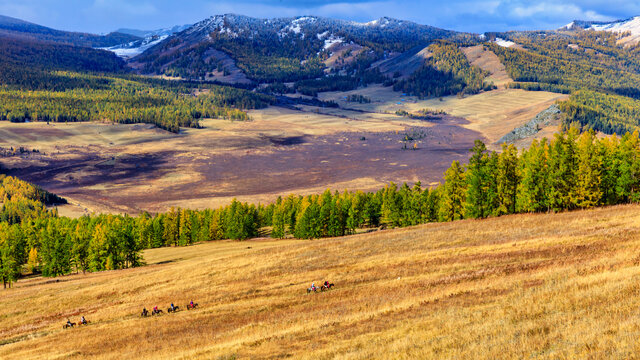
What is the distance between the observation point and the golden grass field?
18.6 metres

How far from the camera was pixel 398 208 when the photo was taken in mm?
93438

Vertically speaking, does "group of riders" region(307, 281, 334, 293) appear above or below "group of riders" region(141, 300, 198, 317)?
above

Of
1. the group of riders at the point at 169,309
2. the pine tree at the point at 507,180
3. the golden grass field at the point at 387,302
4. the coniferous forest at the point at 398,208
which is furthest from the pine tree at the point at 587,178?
the group of riders at the point at 169,309

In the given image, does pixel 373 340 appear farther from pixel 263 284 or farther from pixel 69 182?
pixel 69 182

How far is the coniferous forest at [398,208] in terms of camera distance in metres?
62.0

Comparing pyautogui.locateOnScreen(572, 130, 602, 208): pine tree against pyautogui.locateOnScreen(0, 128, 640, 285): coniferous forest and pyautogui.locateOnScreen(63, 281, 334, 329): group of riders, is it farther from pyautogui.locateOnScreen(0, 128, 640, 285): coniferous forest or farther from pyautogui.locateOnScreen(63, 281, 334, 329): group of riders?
pyautogui.locateOnScreen(63, 281, 334, 329): group of riders

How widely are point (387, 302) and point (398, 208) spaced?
65.7 m

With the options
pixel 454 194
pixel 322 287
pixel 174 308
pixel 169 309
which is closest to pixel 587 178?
pixel 454 194

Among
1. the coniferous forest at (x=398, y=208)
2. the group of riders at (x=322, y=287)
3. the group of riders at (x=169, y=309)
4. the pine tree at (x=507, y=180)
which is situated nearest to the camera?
the group of riders at (x=322, y=287)

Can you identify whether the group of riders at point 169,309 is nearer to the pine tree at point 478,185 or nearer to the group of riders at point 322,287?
the group of riders at point 322,287

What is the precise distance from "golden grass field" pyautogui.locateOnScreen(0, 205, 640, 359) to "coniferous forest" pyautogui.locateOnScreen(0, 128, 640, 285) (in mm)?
9230

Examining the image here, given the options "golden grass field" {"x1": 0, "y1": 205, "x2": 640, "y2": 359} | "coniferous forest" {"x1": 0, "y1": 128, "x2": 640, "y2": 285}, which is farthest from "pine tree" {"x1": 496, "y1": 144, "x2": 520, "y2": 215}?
"golden grass field" {"x1": 0, "y1": 205, "x2": 640, "y2": 359}

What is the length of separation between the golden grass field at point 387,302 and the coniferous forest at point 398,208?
9.23 m

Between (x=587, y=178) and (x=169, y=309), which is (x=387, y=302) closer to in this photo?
(x=169, y=309)
